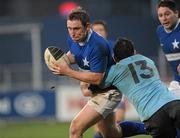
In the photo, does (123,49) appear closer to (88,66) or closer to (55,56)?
(88,66)

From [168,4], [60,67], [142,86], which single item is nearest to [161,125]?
[142,86]

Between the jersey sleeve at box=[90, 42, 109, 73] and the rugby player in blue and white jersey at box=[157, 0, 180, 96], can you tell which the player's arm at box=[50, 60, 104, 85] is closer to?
the jersey sleeve at box=[90, 42, 109, 73]

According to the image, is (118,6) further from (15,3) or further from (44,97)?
(44,97)

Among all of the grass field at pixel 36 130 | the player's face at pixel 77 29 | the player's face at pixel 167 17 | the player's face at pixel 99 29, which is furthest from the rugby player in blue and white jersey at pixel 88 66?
the grass field at pixel 36 130

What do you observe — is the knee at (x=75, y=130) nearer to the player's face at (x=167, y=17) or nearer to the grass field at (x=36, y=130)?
the player's face at (x=167, y=17)

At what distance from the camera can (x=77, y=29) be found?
29.1 ft

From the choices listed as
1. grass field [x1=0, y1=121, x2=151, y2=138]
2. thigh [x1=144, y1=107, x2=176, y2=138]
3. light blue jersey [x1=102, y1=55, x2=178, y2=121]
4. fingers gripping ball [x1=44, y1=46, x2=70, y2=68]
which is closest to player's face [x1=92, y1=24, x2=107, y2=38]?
fingers gripping ball [x1=44, y1=46, x2=70, y2=68]

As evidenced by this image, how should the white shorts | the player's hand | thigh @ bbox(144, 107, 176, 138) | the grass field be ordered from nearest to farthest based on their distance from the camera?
thigh @ bbox(144, 107, 176, 138) < the player's hand < the white shorts < the grass field

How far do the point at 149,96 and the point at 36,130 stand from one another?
8780 millimetres

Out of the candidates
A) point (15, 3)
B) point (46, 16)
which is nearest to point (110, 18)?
point (46, 16)

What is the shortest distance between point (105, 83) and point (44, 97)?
449 inches

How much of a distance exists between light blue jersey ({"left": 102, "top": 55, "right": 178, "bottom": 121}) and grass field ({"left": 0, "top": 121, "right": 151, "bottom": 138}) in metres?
5.85

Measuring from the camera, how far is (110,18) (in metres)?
25.2

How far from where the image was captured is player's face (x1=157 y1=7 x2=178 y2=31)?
372 inches
